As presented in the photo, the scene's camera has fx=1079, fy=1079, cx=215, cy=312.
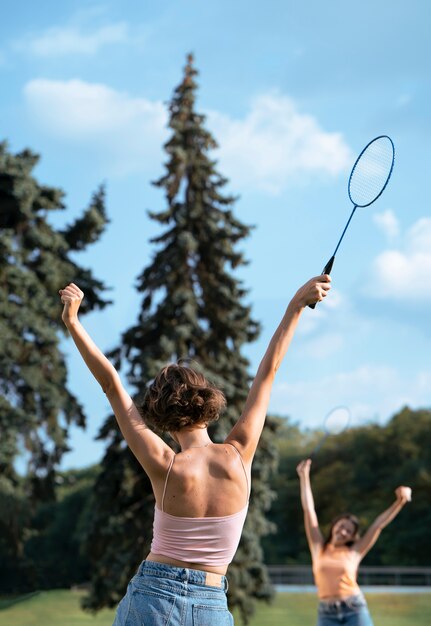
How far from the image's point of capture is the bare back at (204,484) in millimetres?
3373

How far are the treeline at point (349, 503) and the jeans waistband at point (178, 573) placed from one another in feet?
114

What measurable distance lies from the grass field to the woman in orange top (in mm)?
16896

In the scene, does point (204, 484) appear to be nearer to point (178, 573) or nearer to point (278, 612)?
point (178, 573)

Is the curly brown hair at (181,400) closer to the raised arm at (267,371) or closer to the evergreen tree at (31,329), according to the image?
the raised arm at (267,371)

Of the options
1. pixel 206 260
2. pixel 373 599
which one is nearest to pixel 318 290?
pixel 206 260

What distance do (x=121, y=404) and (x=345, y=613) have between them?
595cm

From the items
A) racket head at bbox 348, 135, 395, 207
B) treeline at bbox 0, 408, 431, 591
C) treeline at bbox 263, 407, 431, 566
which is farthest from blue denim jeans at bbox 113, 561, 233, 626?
treeline at bbox 263, 407, 431, 566

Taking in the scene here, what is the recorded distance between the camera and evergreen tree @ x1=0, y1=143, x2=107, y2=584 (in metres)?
24.6

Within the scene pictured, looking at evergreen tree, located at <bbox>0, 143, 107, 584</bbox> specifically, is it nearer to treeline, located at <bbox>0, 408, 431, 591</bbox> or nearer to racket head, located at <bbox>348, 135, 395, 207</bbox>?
treeline, located at <bbox>0, 408, 431, 591</bbox>

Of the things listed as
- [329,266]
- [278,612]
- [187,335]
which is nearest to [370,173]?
[329,266]

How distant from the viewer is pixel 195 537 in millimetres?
3371

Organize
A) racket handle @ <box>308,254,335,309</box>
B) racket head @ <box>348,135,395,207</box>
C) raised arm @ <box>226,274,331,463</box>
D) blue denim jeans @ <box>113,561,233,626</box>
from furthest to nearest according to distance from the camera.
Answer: racket head @ <box>348,135,395,207</box> < racket handle @ <box>308,254,335,309</box> < raised arm @ <box>226,274,331,463</box> < blue denim jeans @ <box>113,561,233,626</box>

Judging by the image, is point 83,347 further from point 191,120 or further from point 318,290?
point 191,120

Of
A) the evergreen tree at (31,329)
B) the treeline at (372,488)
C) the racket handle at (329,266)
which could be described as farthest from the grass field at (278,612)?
the racket handle at (329,266)
